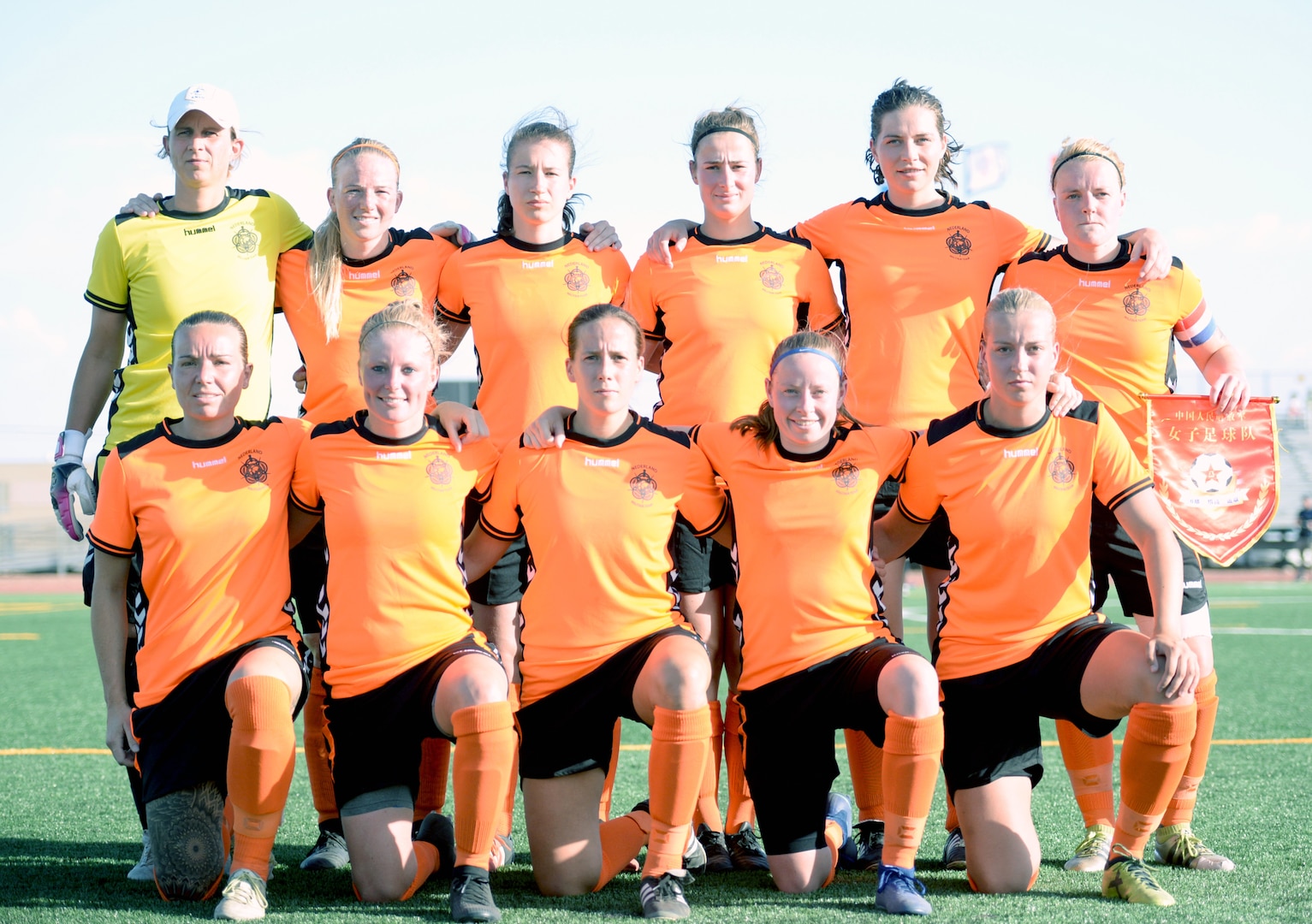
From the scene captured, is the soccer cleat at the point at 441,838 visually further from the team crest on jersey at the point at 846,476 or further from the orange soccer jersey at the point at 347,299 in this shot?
the team crest on jersey at the point at 846,476

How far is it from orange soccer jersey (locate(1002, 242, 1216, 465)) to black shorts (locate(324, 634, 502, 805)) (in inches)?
82.4

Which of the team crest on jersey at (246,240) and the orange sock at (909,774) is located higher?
the team crest on jersey at (246,240)

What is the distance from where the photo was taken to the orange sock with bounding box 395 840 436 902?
3.35 metres

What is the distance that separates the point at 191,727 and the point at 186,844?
316mm

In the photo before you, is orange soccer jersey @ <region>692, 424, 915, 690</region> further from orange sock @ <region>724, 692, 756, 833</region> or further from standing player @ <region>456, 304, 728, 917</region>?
orange sock @ <region>724, 692, 756, 833</region>

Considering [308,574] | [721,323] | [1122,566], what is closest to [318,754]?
[308,574]

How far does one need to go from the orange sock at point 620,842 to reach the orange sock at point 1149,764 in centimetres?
131

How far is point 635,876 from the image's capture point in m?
3.63

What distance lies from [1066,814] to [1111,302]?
1.89m

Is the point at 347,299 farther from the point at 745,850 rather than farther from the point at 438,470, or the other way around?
the point at 745,850

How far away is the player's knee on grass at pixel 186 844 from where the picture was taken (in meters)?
3.34

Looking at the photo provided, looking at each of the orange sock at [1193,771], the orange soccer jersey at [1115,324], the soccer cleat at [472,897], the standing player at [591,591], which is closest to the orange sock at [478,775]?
the soccer cleat at [472,897]

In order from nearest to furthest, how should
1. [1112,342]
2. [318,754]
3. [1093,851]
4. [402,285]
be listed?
[1093,851] < [1112,342] < [402,285] < [318,754]

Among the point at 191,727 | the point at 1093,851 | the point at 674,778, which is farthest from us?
the point at 1093,851
